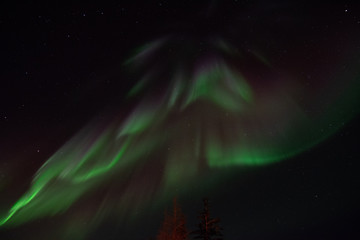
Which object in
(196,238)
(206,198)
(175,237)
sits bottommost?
(196,238)

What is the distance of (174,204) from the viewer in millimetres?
18766

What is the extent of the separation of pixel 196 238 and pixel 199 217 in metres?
0.70

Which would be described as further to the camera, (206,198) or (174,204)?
(174,204)

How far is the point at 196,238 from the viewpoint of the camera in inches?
475

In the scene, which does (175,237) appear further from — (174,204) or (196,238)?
(196,238)

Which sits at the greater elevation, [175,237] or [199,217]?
[175,237]

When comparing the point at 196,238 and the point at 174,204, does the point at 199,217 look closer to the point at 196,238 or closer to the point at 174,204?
the point at 196,238

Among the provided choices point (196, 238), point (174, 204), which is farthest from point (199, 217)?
point (174, 204)

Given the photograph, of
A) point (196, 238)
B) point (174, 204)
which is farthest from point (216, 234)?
point (174, 204)

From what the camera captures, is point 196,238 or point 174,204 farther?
point 174,204

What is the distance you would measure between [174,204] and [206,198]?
7.25 metres

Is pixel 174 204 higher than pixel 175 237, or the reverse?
pixel 174 204

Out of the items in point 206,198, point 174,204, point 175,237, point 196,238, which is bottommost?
point 196,238

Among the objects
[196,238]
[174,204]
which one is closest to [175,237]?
[174,204]
